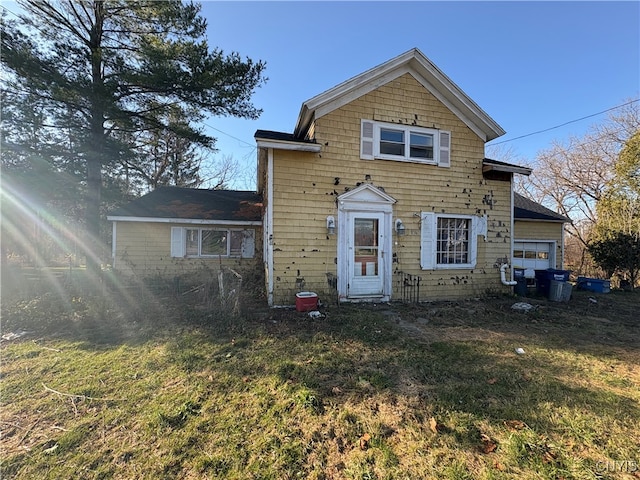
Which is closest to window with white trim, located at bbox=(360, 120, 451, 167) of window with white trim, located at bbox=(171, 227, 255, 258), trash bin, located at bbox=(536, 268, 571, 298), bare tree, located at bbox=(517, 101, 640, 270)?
trash bin, located at bbox=(536, 268, 571, 298)

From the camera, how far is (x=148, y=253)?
1118cm

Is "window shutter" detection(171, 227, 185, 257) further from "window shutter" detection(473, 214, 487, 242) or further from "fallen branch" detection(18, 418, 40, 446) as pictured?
"window shutter" detection(473, 214, 487, 242)

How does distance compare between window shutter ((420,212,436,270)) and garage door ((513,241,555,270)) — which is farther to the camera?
garage door ((513,241,555,270))

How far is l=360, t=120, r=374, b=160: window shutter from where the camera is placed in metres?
7.89

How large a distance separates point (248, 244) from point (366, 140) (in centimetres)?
675

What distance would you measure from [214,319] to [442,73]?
338 inches

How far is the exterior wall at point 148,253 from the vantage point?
1098 centimetres

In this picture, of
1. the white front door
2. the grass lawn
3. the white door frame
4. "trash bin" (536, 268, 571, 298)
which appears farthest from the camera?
"trash bin" (536, 268, 571, 298)

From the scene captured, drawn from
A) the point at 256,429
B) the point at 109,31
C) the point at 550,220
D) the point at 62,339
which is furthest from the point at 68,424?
the point at 550,220

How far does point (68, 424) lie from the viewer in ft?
9.39

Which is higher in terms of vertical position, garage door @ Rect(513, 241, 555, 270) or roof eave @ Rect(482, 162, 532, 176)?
roof eave @ Rect(482, 162, 532, 176)

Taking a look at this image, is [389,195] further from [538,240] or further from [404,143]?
[538,240]

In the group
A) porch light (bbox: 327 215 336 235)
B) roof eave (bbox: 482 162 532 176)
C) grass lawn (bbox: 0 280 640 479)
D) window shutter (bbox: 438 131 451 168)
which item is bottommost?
grass lawn (bbox: 0 280 640 479)

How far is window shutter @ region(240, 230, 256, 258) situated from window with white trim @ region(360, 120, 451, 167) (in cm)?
635
